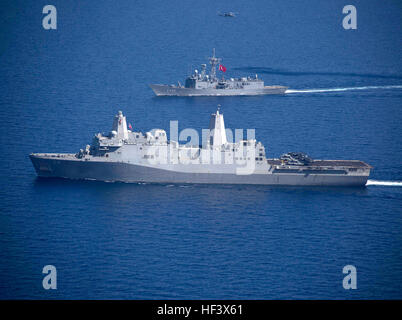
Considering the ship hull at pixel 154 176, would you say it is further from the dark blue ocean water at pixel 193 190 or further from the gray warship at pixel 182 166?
the dark blue ocean water at pixel 193 190

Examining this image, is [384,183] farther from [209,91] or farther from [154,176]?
[209,91]

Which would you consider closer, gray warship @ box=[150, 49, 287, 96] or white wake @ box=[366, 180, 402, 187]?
white wake @ box=[366, 180, 402, 187]

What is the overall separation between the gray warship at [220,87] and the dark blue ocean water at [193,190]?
2.95m

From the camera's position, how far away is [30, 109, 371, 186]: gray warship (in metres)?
93.9

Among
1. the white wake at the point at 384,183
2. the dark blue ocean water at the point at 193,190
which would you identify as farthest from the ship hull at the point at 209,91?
the white wake at the point at 384,183

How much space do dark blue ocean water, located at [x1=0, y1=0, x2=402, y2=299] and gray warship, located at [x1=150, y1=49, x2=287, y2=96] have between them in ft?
9.68

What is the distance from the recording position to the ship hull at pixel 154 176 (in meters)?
93.9

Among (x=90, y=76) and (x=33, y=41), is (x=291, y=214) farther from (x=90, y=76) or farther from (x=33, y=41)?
(x=33, y=41)

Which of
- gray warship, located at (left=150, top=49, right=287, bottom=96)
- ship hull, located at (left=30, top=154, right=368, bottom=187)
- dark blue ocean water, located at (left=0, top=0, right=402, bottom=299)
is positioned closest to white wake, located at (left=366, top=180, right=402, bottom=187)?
dark blue ocean water, located at (left=0, top=0, right=402, bottom=299)

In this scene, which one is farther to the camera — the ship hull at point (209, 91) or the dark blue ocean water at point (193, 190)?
→ the ship hull at point (209, 91)

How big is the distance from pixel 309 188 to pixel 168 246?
2367 centimetres

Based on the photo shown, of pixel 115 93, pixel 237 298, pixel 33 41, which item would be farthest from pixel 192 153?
pixel 33 41

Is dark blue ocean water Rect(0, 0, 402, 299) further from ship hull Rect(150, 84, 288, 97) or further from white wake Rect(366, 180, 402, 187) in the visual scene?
ship hull Rect(150, 84, 288, 97)

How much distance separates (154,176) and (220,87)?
158ft
